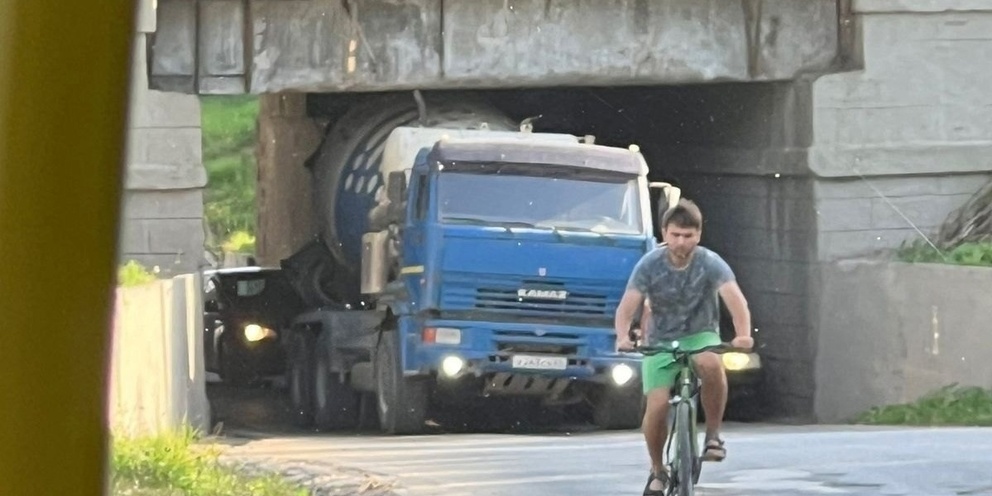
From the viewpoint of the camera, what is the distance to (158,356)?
11.2 metres

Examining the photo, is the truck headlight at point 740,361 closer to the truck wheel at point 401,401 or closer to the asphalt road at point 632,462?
the asphalt road at point 632,462

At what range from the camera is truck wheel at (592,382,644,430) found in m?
15.2

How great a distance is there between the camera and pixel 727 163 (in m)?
20.0

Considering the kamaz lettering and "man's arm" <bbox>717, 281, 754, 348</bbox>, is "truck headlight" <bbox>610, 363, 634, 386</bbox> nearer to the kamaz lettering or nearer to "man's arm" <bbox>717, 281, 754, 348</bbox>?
the kamaz lettering

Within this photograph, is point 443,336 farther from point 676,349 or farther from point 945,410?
point 676,349

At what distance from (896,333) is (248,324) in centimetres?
782

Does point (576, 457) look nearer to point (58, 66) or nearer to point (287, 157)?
point (58, 66)

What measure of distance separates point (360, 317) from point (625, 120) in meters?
6.50

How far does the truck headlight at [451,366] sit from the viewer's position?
14.6m

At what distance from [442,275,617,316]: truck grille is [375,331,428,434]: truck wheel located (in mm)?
764

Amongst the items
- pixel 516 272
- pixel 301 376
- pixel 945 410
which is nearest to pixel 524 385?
pixel 516 272

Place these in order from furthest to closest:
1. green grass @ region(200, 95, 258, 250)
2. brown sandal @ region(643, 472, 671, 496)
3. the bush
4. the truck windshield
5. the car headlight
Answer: green grass @ region(200, 95, 258, 250) < the bush < the car headlight < the truck windshield < brown sandal @ region(643, 472, 671, 496)

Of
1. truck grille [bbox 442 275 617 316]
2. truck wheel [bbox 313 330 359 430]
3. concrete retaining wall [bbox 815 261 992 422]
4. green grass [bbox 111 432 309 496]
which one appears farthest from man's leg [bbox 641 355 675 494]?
truck wheel [bbox 313 330 359 430]

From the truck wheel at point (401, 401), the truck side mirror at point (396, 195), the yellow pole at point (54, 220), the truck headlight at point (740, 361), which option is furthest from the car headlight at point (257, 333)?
the yellow pole at point (54, 220)
